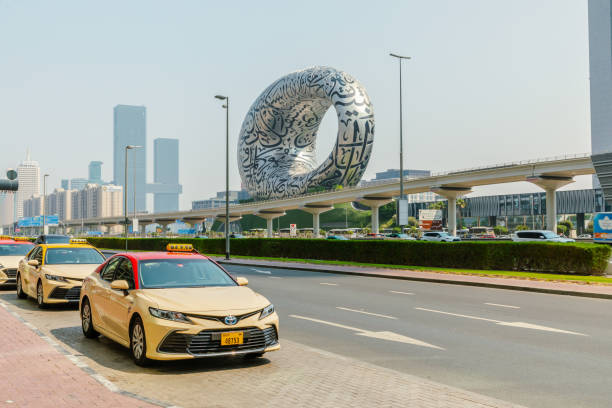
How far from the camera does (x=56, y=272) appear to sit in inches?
538

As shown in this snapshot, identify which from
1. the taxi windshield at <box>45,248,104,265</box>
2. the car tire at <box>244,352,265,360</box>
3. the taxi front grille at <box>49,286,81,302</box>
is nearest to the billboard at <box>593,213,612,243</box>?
the taxi windshield at <box>45,248,104,265</box>

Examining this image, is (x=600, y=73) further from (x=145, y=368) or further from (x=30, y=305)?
(x=145, y=368)

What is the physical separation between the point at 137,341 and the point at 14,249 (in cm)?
1410

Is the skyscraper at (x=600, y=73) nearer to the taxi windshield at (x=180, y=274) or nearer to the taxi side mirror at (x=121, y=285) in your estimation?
the taxi windshield at (x=180, y=274)

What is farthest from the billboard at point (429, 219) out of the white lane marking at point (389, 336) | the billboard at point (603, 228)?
the white lane marking at point (389, 336)

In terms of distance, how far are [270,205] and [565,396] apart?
4020 inches

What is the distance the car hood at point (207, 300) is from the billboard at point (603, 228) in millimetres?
36733

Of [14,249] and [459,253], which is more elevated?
[14,249]

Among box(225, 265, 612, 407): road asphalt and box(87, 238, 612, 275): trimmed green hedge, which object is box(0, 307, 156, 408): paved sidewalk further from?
box(87, 238, 612, 275): trimmed green hedge

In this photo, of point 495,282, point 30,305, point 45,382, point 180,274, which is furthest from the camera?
point 495,282

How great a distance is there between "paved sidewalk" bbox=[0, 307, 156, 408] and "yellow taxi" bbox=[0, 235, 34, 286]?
1000 centimetres

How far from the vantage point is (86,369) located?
739 centimetres

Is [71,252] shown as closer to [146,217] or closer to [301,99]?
[301,99]

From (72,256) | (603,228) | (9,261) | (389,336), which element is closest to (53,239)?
(9,261)
